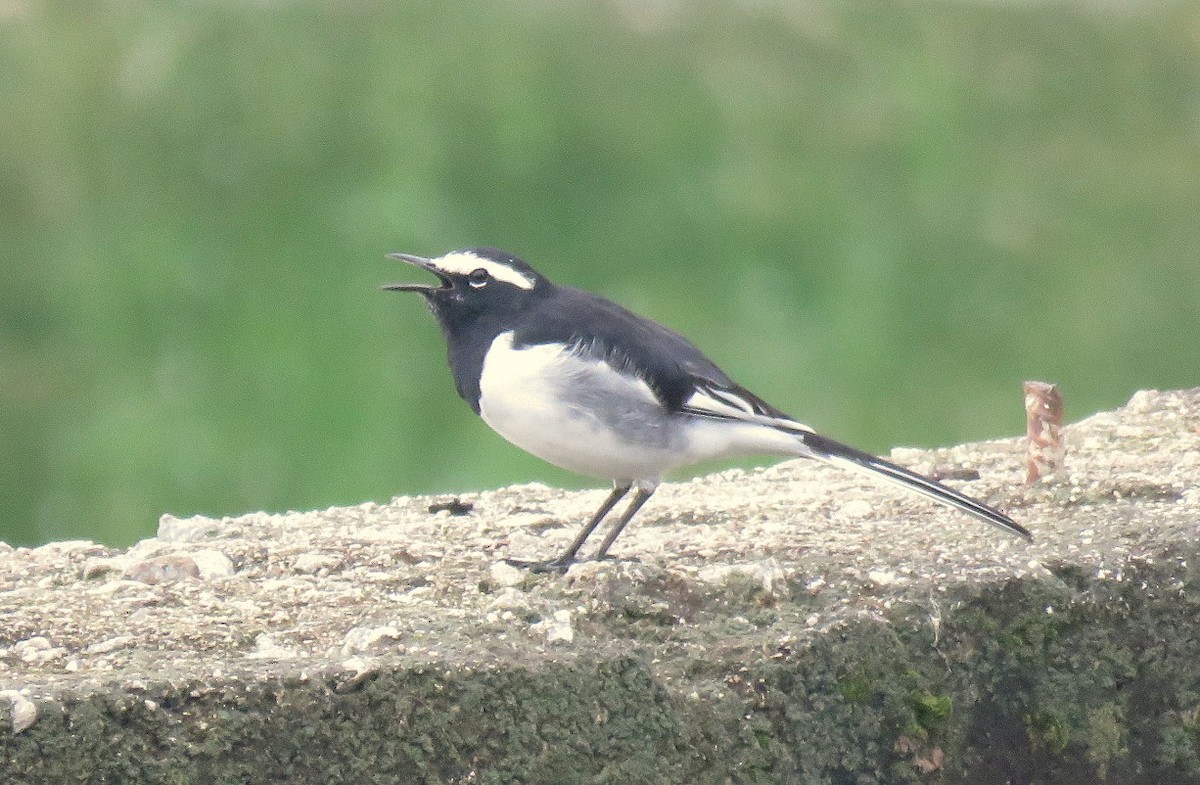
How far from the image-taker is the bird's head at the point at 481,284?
426 centimetres

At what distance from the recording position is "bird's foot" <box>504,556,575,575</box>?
3754mm

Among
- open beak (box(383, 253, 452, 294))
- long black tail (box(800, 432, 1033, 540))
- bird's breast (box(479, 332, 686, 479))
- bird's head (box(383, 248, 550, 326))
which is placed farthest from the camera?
bird's head (box(383, 248, 550, 326))

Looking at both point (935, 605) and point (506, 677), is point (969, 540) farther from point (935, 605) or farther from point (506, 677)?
point (506, 677)

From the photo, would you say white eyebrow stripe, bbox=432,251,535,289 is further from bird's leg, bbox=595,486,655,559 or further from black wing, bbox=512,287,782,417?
bird's leg, bbox=595,486,655,559

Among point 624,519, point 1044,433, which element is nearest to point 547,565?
point 624,519

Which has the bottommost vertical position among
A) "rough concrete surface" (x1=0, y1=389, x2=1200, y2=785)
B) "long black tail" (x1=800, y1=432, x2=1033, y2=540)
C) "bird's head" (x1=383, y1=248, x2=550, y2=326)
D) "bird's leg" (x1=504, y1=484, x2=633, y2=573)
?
"rough concrete surface" (x1=0, y1=389, x2=1200, y2=785)

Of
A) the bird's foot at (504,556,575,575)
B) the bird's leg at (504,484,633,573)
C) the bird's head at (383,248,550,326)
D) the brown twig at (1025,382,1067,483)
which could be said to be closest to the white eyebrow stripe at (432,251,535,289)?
the bird's head at (383,248,550,326)

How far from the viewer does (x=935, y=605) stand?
11.4 feet

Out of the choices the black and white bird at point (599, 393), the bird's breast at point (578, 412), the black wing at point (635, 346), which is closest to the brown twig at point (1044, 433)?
the black and white bird at point (599, 393)

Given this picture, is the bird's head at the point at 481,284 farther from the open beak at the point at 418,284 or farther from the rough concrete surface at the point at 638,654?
the rough concrete surface at the point at 638,654

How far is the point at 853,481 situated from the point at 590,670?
1798 mm

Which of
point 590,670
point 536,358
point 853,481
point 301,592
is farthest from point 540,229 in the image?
point 590,670

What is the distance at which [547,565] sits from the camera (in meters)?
3.81

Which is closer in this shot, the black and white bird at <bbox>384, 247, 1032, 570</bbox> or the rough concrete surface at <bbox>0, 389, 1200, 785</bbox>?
the rough concrete surface at <bbox>0, 389, 1200, 785</bbox>
